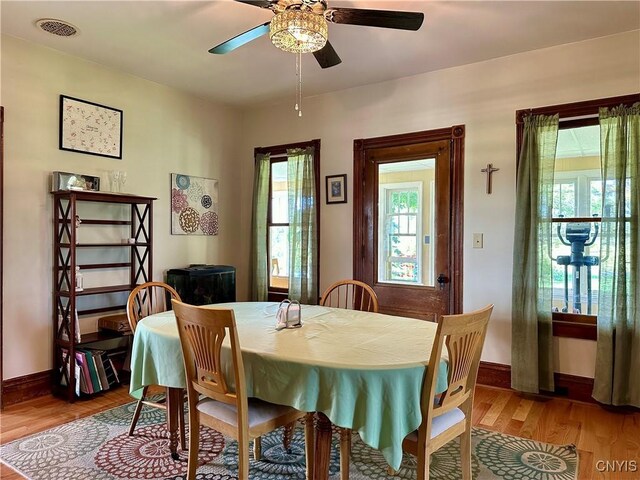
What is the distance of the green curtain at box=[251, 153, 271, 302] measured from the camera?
467 cm

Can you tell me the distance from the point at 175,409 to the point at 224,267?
2.14 meters

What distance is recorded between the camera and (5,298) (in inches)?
120

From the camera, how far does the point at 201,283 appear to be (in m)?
4.06

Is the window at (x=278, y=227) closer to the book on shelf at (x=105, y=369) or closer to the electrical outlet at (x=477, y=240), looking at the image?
the book on shelf at (x=105, y=369)

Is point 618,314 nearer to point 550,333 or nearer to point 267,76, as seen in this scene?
point 550,333

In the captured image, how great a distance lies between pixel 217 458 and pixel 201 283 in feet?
6.50

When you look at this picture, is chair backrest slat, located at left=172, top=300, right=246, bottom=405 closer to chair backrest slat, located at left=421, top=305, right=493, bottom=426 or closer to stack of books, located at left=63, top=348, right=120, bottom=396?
chair backrest slat, located at left=421, top=305, right=493, bottom=426

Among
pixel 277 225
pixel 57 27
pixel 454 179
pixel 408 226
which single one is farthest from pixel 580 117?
pixel 57 27

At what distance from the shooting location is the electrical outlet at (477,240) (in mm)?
3500

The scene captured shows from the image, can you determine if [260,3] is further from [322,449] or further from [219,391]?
[322,449]

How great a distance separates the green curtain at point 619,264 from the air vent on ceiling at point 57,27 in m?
3.80

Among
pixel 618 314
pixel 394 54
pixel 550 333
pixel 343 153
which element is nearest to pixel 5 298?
pixel 343 153

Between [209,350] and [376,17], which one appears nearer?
[209,350]

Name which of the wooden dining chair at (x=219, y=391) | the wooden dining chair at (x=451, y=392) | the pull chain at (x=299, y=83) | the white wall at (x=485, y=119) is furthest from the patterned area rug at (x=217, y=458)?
the pull chain at (x=299, y=83)
